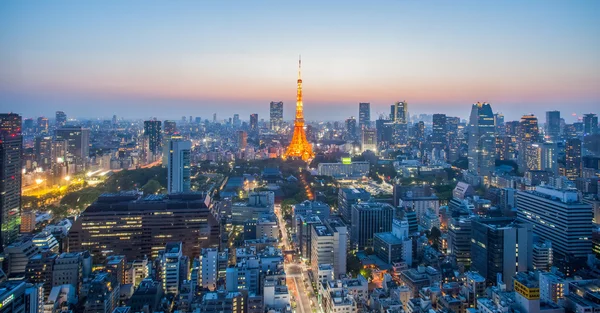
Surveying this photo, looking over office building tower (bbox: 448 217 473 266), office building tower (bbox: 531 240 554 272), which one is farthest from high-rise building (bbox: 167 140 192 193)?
office building tower (bbox: 531 240 554 272)

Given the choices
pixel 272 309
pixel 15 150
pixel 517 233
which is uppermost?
pixel 15 150

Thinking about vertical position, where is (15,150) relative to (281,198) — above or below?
above

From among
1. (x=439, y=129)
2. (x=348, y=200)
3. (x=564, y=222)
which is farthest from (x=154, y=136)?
(x=564, y=222)

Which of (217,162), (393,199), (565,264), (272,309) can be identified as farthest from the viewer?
(217,162)

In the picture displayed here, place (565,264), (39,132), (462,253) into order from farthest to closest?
(39,132)
(462,253)
(565,264)

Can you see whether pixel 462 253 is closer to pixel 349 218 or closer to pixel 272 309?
pixel 349 218

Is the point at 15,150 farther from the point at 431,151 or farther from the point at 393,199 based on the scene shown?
the point at 431,151

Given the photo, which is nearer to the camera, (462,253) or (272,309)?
(272,309)

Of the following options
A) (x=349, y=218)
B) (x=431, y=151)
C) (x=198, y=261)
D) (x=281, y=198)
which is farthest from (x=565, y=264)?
(x=431, y=151)
